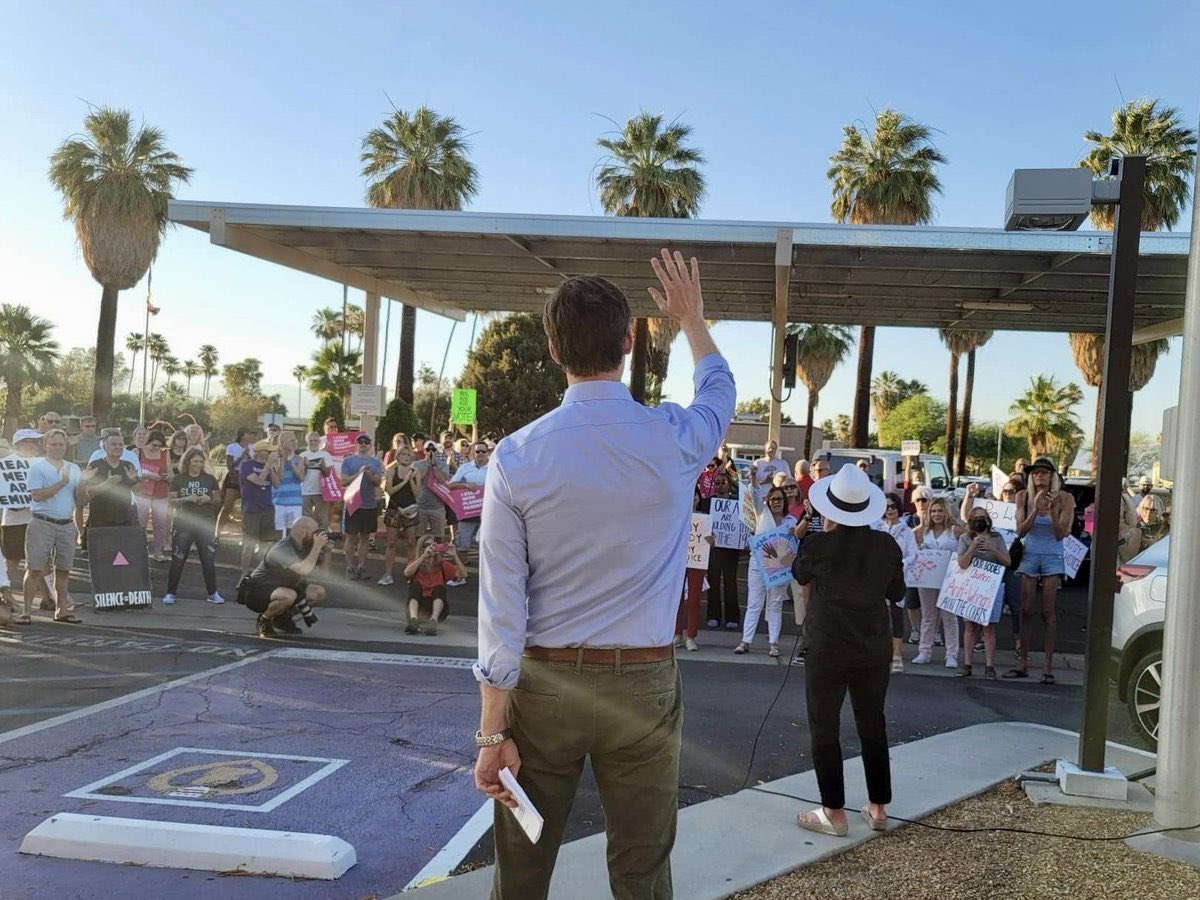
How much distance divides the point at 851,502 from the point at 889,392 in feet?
319

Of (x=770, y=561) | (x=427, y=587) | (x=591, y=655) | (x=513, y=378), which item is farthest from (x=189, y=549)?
(x=513, y=378)

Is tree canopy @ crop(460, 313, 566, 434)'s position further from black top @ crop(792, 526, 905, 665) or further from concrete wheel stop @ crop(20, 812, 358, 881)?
concrete wheel stop @ crop(20, 812, 358, 881)

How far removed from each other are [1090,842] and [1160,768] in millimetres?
577

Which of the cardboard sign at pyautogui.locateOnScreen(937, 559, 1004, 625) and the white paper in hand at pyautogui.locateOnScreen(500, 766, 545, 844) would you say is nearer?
the white paper in hand at pyautogui.locateOnScreen(500, 766, 545, 844)

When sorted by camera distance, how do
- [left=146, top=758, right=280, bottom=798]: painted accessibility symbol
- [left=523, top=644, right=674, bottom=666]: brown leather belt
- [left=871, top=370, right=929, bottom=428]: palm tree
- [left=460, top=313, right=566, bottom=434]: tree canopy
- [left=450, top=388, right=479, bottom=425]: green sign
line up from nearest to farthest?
[left=523, top=644, right=674, bottom=666]: brown leather belt
[left=146, top=758, right=280, bottom=798]: painted accessibility symbol
[left=450, top=388, right=479, bottom=425]: green sign
[left=460, top=313, right=566, bottom=434]: tree canopy
[left=871, top=370, right=929, bottom=428]: palm tree

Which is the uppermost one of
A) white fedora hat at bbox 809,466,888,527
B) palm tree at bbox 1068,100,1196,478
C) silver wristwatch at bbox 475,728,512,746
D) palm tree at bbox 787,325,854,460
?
palm tree at bbox 1068,100,1196,478

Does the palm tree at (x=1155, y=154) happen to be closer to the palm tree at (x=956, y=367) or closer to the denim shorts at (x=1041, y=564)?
the palm tree at (x=956, y=367)

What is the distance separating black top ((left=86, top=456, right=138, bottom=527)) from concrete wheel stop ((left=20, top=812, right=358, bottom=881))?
733 centimetres

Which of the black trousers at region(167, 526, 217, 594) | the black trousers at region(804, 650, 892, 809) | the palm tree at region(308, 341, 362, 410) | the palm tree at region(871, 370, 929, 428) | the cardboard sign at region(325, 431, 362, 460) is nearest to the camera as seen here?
the black trousers at region(804, 650, 892, 809)

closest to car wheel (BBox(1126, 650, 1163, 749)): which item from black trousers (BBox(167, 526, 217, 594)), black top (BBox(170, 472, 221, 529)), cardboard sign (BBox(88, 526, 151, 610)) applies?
black trousers (BBox(167, 526, 217, 594))

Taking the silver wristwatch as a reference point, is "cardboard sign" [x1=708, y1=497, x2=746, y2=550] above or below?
above

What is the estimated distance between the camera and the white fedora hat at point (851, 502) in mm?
5262

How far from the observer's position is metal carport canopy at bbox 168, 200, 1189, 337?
14266 mm

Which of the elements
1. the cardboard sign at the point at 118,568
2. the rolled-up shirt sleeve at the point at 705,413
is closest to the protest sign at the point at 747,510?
the cardboard sign at the point at 118,568
